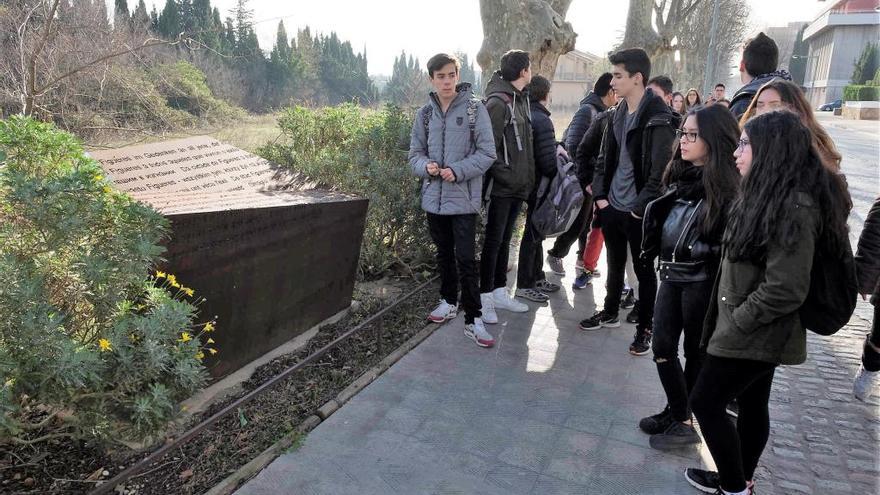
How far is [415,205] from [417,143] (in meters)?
1.03

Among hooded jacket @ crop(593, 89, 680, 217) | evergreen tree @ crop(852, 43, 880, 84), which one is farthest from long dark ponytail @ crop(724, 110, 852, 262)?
evergreen tree @ crop(852, 43, 880, 84)

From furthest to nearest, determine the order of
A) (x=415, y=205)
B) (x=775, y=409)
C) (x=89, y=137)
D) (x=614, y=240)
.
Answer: (x=89, y=137)
(x=415, y=205)
(x=614, y=240)
(x=775, y=409)

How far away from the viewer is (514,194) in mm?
4184

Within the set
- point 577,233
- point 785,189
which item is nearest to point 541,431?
point 785,189

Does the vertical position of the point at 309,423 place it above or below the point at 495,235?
below

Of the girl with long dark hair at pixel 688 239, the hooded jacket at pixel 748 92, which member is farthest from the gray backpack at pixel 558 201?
the girl with long dark hair at pixel 688 239

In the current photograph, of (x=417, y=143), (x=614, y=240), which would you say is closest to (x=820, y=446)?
(x=614, y=240)

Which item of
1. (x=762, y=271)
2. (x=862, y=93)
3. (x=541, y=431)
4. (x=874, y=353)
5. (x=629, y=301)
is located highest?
(x=862, y=93)

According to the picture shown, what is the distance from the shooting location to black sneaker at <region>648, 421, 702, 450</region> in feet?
9.36

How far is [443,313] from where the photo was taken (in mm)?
4391

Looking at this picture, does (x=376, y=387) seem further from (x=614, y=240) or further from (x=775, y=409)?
(x=775, y=409)

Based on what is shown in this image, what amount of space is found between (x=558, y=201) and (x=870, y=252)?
6.50 ft

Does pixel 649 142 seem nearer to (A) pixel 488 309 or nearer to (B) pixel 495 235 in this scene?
(B) pixel 495 235

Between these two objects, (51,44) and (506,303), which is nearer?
(506,303)
